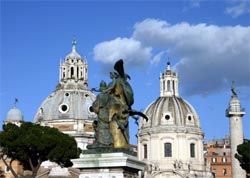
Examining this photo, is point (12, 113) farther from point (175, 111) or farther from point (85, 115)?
point (175, 111)

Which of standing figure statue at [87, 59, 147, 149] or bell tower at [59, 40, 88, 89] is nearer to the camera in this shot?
standing figure statue at [87, 59, 147, 149]

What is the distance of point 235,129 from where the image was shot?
238ft

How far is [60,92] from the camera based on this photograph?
94125 mm

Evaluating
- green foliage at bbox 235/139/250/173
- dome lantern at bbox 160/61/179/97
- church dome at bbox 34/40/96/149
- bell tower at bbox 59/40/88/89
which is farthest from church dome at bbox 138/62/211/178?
green foliage at bbox 235/139/250/173

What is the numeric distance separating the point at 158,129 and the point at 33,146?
1627 inches

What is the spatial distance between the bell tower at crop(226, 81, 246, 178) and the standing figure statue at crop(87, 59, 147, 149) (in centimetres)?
5814

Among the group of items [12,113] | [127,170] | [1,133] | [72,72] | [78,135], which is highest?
[72,72]

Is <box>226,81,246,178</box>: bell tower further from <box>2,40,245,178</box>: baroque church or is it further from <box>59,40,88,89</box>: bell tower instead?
<box>59,40,88,89</box>: bell tower

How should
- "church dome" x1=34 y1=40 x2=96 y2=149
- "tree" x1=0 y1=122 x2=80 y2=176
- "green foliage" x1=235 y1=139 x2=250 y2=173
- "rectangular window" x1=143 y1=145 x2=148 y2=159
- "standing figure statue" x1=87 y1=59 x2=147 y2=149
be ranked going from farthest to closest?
"rectangular window" x1=143 y1=145 x2=148 y2=159 → "church dome" x1=34 y1=40 x2=96 y2=149 → "green foliage" x1=235 y1=139 x2=250 y2=173 → "tree" x1=0 y1=122 x2=80 y2=176 → "standing figure statue" x1=87 y1=59 x2=147 y2=149

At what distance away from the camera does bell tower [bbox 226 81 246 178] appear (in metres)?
71.4

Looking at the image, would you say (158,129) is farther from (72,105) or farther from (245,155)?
(245,155)

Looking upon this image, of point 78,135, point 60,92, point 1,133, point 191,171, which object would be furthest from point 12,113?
point 1,133

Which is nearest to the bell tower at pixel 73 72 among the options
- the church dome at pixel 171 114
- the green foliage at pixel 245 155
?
the church dome at pixel 171 114

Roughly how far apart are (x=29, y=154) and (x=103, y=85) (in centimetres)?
3678
